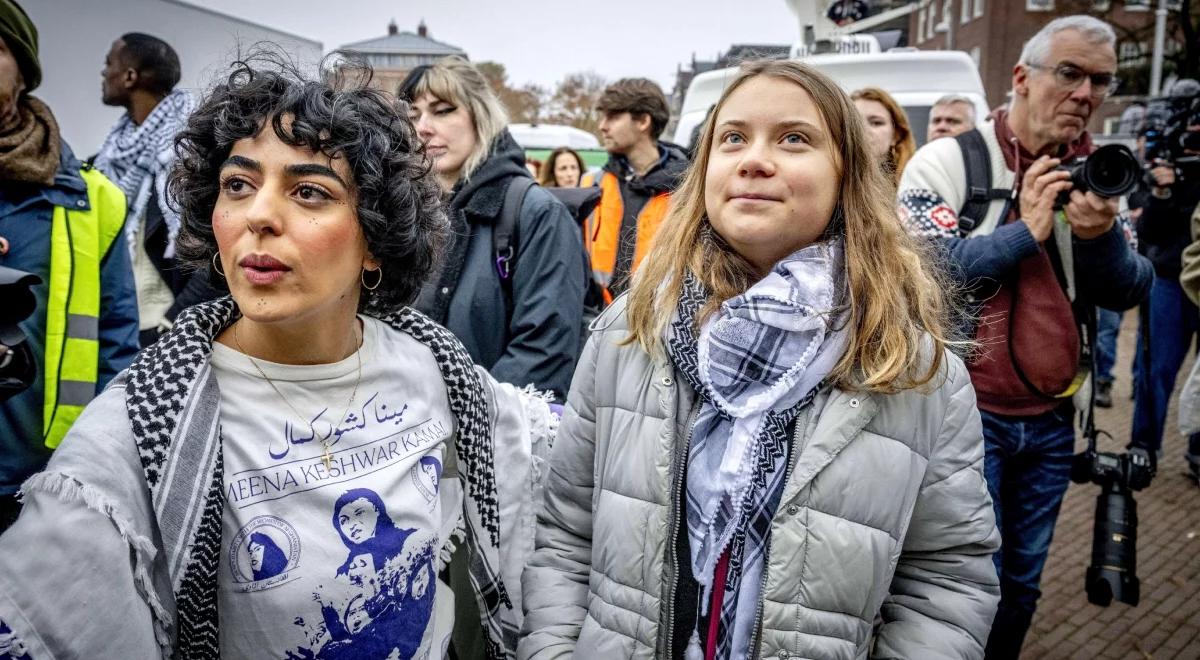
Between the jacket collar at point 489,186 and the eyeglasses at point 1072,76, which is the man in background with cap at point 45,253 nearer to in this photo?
the jacket collar at point 489,186

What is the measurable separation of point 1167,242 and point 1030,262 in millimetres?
2822

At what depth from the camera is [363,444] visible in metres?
1.60

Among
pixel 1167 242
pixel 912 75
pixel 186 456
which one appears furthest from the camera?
pixel 912 75

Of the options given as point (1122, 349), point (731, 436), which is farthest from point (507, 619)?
point (1122, 349)

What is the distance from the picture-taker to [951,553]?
1.64 m

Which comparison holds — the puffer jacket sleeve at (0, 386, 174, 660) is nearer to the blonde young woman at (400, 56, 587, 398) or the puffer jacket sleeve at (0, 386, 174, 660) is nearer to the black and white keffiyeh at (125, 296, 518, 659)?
the black and white keffiyeh at (125, 296, 518, 659)

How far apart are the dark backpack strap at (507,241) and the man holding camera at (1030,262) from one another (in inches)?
50.8

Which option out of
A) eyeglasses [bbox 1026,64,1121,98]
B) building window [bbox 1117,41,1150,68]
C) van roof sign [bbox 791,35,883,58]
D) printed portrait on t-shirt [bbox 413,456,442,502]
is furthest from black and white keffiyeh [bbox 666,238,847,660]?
building window [bbox 1117,41,1150,68]

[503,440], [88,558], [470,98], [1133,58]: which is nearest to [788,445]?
[503,440]

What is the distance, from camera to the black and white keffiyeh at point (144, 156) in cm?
381

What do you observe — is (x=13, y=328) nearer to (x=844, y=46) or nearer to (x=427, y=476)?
(x=427, y=476)

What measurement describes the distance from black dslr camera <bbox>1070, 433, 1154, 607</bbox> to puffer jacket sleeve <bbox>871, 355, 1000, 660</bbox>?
118 centimetres

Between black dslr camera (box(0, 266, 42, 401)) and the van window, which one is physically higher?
the van window

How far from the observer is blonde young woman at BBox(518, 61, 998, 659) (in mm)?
1503
